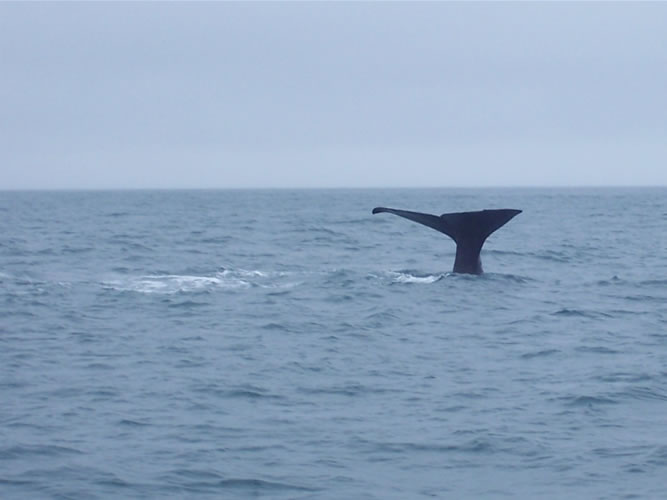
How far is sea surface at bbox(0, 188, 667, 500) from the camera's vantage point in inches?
357

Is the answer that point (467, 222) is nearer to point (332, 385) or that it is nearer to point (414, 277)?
point (414, 277)

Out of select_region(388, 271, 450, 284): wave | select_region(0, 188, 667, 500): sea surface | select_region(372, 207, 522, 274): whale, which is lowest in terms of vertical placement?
select_region(0, 188, 667, 500): sea surface

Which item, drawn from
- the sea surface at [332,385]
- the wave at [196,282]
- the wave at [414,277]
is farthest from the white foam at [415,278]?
the wave at [196,282]

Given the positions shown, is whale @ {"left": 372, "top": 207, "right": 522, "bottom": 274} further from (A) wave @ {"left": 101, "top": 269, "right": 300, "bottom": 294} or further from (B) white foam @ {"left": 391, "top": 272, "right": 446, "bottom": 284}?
(A) wave @ {"left": 101, "top": 269, "right": 300, "bottom": 294}

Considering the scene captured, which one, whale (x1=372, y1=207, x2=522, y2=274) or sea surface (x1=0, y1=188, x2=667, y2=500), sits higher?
whale (x1=372, y1=207, x2=522, y2=274)

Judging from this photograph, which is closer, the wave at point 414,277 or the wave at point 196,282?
the wave at point 196,282

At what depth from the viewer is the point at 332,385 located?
480 inches

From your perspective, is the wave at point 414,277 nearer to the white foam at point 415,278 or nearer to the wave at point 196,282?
the white foam at point 415,278

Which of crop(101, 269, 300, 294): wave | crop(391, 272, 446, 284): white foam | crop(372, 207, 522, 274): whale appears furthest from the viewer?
crop(391, 272, 446, 284): white foam

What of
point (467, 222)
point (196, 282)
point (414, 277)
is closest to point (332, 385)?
point (467, 222)

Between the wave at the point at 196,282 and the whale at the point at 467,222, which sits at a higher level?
the whale at the point at 467,222

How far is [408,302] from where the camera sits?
18781mm

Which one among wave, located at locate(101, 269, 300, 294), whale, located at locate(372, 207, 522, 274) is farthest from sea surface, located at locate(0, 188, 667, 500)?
whale, located at locate(372, 207, 522, 274)

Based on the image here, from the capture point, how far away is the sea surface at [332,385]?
9.07 metres
